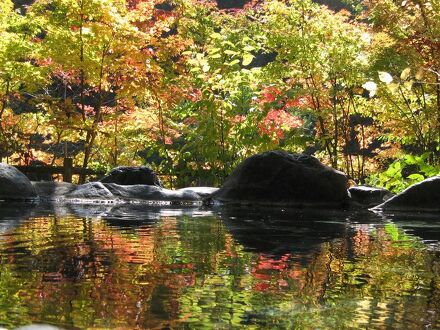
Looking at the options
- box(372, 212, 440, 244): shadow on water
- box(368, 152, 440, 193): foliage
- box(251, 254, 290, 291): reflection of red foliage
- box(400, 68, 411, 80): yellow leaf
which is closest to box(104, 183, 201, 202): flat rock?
box(372, 212, 440, 244): shadow on water

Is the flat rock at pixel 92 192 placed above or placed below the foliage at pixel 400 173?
below

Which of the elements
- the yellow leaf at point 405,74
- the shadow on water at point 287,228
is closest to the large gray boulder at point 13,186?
the shadow on water at point 287,228

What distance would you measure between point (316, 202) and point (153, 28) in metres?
6.49

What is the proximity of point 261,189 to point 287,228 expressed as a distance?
3993 millimetres

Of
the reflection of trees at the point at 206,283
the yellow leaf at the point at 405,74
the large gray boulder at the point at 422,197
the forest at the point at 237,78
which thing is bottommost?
the reflection of trees at the point at 206,283

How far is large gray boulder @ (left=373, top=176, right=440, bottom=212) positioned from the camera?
8891 millimetres

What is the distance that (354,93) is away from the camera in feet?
46.1

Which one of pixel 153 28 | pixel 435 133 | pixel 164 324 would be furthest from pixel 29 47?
pixel 164 324

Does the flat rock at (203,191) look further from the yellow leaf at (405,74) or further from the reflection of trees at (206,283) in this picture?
the yellow leaf at (405,74)

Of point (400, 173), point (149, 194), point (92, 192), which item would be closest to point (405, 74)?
point (149, 194)

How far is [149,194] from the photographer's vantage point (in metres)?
10.5

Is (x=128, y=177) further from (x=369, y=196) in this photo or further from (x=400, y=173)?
(x=400, y=173)

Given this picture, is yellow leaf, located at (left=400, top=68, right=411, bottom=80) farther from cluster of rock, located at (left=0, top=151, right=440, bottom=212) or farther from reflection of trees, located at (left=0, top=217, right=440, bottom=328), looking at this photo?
cluster of rock, located at (left=0, top=151, right=440, bottom=212)

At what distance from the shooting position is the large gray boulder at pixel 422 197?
8891 mm
